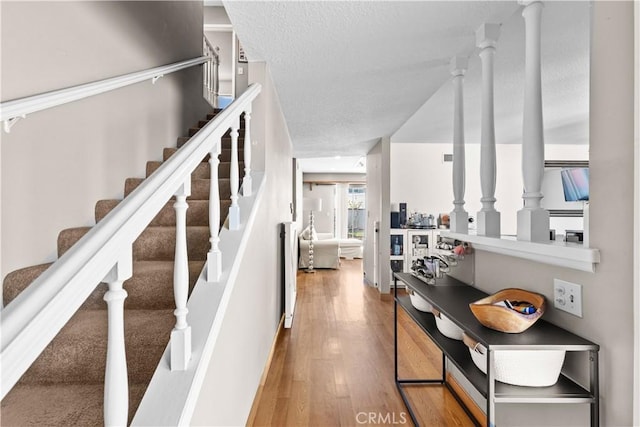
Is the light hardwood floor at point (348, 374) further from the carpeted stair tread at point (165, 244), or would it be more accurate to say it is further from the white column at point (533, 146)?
the white column at point (533, 146)

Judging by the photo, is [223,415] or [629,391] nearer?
[629,391]

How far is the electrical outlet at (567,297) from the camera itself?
Answer: 3.78ft

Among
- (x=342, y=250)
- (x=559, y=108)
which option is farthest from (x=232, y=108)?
(x=342, y=250)

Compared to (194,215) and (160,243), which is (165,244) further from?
(194,215)

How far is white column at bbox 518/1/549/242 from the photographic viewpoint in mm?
1414

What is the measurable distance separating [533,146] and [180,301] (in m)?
1.58

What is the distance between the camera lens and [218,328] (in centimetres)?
117

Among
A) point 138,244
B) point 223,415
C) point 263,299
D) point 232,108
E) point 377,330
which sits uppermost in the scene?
point 232,108

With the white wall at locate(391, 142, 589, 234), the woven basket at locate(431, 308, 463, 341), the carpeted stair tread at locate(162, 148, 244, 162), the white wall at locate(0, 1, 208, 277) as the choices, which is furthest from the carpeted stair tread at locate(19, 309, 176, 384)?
the white wall at locate(391, 142, 589, 234)

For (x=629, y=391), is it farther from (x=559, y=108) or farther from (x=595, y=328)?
(x=559, y=108)

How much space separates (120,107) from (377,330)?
3.04m

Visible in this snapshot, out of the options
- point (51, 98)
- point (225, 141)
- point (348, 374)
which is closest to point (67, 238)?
point (51, 98)

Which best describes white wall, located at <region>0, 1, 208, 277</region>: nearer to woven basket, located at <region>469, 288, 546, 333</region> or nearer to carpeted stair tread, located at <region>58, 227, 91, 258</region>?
carpeted stair tread, located at <region>58, 227, 91, 258</region>

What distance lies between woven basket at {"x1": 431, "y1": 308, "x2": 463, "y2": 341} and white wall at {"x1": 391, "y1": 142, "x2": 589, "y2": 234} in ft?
12.9
